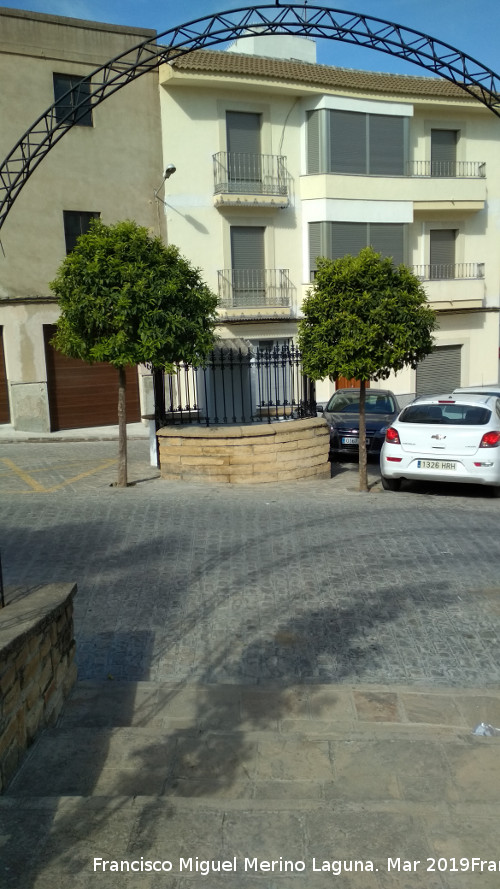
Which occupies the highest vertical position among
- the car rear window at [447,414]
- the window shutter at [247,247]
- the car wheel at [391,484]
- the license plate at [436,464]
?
the window shutter at [247,247]

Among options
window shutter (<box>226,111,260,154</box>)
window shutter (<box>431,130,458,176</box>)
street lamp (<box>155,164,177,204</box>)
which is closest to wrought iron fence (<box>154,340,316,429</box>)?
street lamp (<box>155,164,177,204</box>)

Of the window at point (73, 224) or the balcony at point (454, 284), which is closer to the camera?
the window at point (73, 224)

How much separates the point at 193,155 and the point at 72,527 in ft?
49.3

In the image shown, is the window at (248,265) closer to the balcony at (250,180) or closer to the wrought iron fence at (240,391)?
the balcony at (250,180)

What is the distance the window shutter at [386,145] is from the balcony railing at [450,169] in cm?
90

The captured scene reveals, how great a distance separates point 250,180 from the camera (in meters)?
21.8

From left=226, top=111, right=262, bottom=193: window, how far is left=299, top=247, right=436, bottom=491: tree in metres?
11.5

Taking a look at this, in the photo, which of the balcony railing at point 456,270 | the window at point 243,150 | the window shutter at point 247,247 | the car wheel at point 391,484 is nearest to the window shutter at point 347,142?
the window at point 243,150

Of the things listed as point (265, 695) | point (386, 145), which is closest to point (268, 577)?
point (265, 695)

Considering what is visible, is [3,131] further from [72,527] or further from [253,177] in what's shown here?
[72,527]

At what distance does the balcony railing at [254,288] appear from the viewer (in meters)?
21.7

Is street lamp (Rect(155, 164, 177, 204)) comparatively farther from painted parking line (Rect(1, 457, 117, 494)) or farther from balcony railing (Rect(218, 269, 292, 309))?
painted parking line (Rect(1, 457, 117, 494))

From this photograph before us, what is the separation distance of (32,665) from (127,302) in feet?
22.5

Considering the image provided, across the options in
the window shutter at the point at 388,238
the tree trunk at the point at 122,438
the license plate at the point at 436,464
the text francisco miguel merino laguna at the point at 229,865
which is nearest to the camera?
the text francisco miguel merino laguna at the point at 229,865
